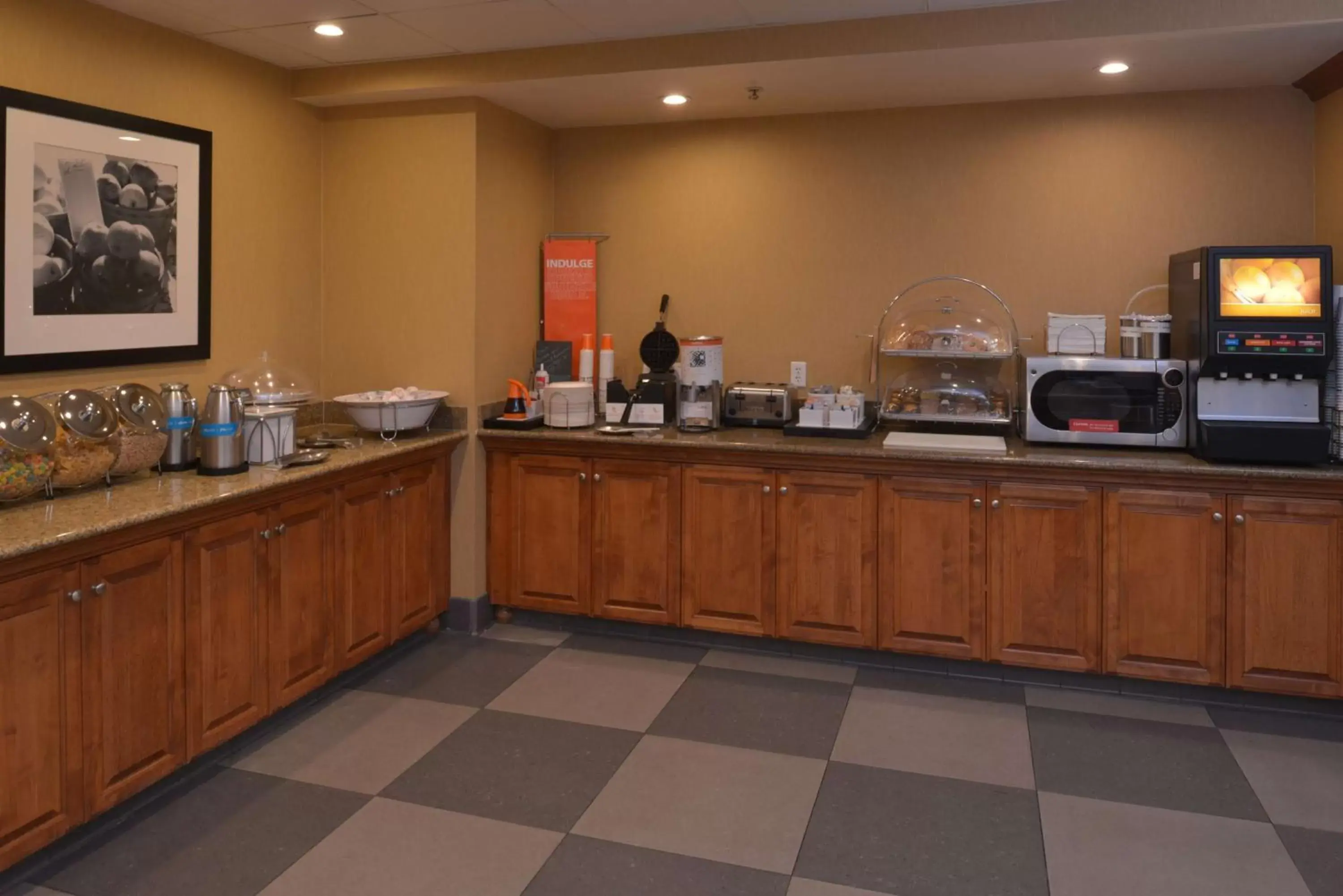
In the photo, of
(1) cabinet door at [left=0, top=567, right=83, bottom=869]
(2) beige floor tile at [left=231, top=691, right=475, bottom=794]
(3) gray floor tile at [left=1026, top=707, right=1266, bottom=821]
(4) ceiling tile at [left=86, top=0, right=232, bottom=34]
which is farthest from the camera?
(4) ceiling tile at [left=86, top=0, right=232, bottom=34]

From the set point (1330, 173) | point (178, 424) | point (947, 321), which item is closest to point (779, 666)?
point (947, 321)

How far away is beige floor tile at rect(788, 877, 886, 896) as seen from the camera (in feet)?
7.70

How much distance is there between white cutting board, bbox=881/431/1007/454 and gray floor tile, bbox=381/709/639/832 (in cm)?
148

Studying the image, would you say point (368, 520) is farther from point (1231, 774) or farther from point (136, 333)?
point (1231, 774)

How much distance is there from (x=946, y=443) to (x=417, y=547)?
214 cm

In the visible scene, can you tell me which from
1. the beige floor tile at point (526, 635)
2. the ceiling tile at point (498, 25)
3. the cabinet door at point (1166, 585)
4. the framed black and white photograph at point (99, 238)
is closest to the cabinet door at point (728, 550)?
the beige floor tile at point (526, 635)

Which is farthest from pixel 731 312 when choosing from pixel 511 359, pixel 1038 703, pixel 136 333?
pixel 136 333

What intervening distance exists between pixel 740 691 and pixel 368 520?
60.0 inches

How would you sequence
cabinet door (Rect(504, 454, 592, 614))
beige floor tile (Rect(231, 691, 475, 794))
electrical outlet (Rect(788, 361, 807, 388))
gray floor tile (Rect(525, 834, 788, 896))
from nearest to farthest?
gray floor tile (Rect(525, 834, 788, 896))
beige floor tile (Rect(231, 691, 475, 794))
cabinet door (Rect(504, 454, 592, 614))
electrical outlet (Rect(788, 361, 807, 388))

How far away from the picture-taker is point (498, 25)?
3.50 meters

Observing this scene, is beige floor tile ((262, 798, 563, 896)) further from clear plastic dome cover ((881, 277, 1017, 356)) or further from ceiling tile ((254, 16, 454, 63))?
ceiling tile ((254, 16, 454, 63))

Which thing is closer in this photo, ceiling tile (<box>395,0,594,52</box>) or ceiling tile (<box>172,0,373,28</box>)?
ceiling tile (<box>172,0,373,28</box>)

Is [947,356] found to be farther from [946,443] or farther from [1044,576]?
[1044,576]

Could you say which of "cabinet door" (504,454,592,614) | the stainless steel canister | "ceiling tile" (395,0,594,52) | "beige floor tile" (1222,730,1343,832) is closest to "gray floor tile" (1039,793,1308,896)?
"beige floor tile" (1222,730,1343,832)
